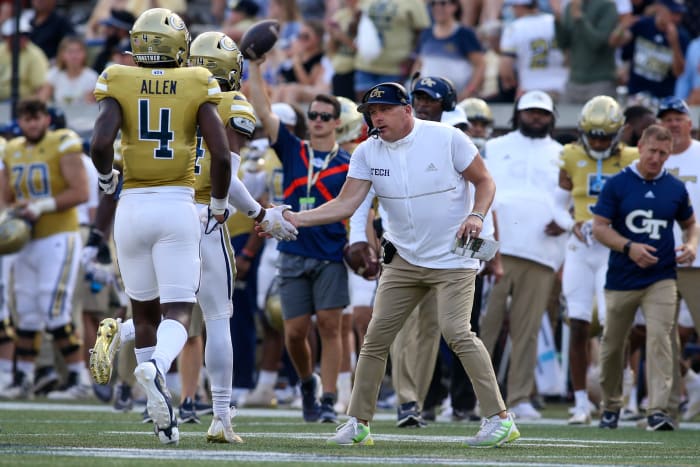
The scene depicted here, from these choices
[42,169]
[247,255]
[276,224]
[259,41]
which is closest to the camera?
[276,224]

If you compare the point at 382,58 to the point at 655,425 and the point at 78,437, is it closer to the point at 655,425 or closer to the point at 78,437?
the point at 655,425

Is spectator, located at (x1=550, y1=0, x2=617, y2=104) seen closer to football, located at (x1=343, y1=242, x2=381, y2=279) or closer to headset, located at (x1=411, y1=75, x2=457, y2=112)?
headset, located at (x1=411, y1=75, x2=457, y2=112)

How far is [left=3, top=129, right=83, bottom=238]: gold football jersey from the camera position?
13883 millimetres

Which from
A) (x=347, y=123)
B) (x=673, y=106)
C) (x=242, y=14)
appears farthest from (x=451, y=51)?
(x=673, y=106)

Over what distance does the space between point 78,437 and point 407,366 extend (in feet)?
10.00

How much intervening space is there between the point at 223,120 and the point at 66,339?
627cm

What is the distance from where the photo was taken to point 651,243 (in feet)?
35.1

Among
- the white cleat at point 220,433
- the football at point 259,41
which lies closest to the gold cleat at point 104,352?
the white cleat at point 220,433

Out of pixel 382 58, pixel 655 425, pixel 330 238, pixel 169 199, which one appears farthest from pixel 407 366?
pixel 382 58

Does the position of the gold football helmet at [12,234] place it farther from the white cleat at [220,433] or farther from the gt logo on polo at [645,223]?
the white cleat at [220,433]

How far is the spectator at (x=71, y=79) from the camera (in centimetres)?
1742

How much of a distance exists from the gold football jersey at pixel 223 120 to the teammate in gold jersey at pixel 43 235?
5560 millimetres

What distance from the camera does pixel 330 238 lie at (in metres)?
10.8

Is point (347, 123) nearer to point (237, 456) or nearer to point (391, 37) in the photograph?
point (391, 37)
